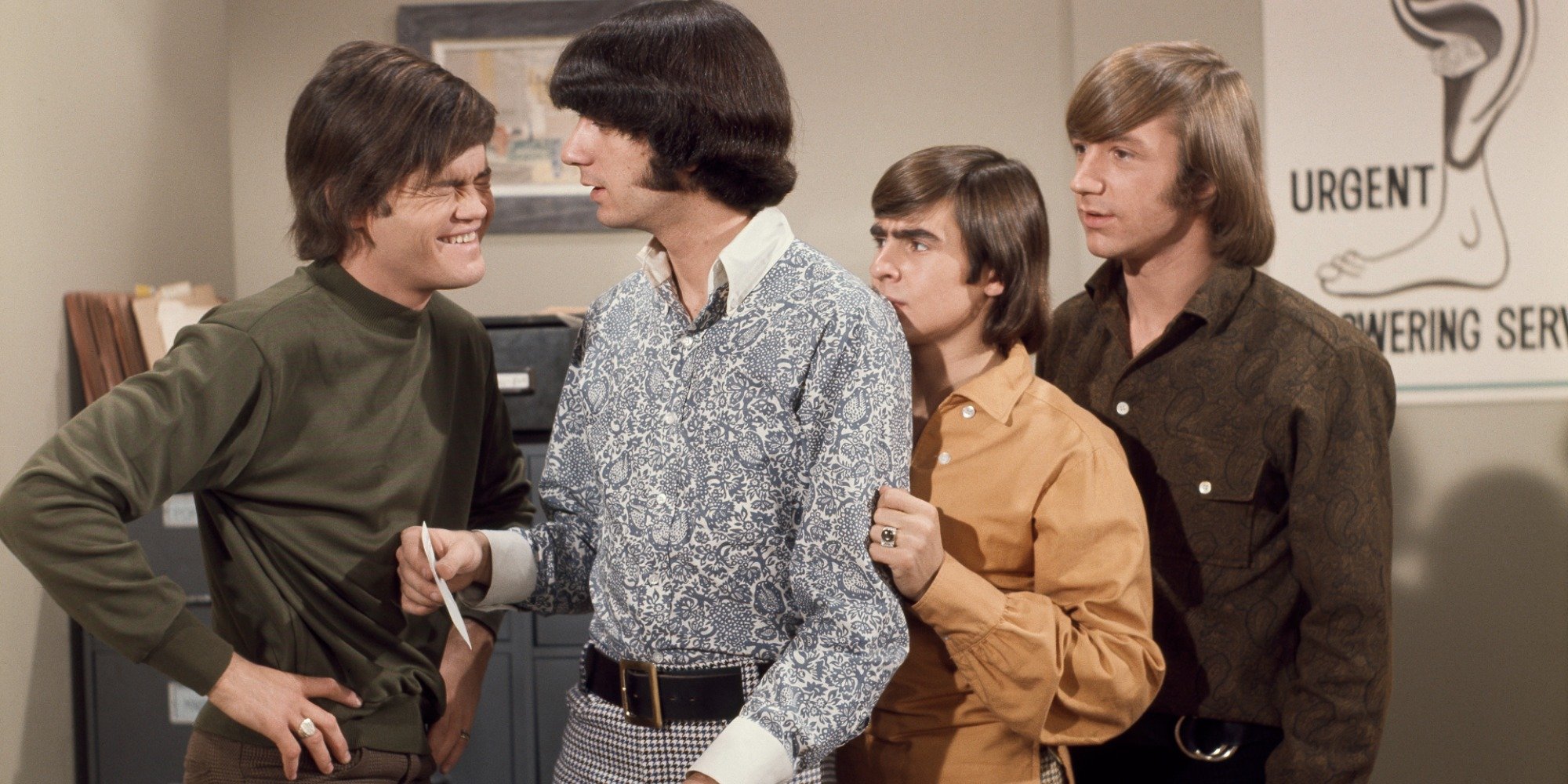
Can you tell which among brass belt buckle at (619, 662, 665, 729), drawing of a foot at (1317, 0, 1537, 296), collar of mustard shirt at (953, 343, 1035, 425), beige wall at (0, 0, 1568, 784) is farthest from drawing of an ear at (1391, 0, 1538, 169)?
brass belt buckle at (619, 662, 665, 729)

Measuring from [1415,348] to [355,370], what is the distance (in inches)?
105

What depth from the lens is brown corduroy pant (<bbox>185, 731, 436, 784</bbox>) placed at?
4.91 feet

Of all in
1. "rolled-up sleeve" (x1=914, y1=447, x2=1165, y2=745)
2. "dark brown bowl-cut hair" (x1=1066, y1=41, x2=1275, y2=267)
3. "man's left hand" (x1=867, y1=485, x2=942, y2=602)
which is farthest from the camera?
"dark brown bowl-cut hair" (x1=1066, y1=41, x2=1275, y2=267)

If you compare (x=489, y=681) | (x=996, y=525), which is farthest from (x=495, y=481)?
(x=489, y=681)

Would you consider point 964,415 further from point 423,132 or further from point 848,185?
point 848,185

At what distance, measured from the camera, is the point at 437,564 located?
4.83 ft

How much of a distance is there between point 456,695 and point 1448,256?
265 cm

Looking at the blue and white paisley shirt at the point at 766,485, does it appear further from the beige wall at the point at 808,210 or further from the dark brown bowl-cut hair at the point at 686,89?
the beige wall at the point at 808,210

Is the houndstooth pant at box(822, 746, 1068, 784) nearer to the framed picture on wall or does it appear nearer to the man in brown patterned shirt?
the man in brown patterned shirt

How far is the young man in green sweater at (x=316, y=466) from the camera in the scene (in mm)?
1376

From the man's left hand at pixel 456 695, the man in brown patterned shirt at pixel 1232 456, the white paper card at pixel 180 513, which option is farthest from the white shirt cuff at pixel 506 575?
the white paper card at pixel 180 513

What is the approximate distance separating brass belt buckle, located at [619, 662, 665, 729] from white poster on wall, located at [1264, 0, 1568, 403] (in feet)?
7.86

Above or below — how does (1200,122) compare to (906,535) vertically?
above

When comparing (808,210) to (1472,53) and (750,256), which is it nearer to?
(1472,53)
